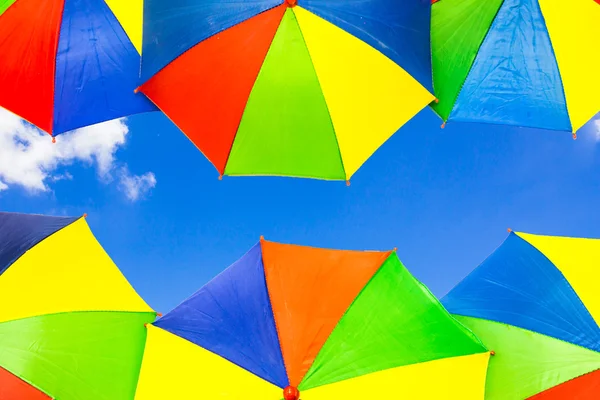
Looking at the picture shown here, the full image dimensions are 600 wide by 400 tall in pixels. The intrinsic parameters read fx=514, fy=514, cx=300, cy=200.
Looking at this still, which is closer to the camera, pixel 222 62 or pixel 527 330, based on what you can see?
pixel 527 330

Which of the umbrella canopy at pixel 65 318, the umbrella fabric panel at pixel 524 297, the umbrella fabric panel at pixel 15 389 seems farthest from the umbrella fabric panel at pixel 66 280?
the umbrella fabric panel at pixel 524 297

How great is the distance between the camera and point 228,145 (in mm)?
6863

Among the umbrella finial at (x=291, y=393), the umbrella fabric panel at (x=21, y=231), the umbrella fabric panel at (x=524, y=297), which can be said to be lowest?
the umbrella finial at (x=291, y=393)

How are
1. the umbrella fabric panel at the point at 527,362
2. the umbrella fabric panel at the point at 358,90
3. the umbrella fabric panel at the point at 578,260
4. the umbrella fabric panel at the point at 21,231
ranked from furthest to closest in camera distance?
1. the umbrella fabric panel at the point at 21,231
2. the umbrella fabric panel at the point at 358,90
3. the umbrella fabric panel at the point at 578,260
4. the umbrella fabric panel at the point at 527,362

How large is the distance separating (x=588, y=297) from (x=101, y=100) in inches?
277

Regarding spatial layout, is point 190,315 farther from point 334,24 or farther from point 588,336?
point 588,336

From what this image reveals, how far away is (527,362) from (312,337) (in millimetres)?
2639

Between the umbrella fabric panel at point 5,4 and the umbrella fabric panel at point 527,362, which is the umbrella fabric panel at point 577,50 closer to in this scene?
the umbrella fabric panel at point 527,362

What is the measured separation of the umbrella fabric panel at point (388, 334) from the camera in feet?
17.9

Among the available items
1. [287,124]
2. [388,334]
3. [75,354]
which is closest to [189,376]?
[75,354]

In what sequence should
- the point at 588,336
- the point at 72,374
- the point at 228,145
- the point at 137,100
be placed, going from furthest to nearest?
the point at 137,100 < the point at 228,145 < the point at 72,374 < the point at 588,336

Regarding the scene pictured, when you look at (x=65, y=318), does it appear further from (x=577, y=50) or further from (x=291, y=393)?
(x=577, y=50)

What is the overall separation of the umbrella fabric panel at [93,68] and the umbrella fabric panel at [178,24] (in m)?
0.71

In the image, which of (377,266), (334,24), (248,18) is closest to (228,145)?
(248,18)
